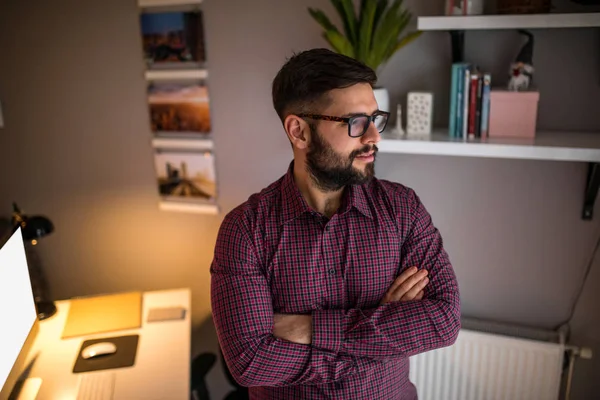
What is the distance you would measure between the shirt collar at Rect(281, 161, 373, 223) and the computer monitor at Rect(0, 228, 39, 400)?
33.1 inches

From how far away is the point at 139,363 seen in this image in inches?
68.5

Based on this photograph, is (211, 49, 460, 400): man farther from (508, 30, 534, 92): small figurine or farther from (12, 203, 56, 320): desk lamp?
(12, 203, 56, 320): desk lamp

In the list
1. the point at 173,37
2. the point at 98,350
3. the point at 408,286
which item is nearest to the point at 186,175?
the point at 173,37

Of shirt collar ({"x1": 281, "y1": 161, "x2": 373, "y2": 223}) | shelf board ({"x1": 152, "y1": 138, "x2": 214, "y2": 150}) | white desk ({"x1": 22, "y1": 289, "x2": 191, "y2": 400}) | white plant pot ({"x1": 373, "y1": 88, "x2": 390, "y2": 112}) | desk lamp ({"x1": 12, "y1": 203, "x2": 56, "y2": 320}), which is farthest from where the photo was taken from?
shelf board ({"x1": 152, "y1": 138, "x2": 214, "y2": 150})

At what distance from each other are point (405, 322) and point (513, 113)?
0.81 meters

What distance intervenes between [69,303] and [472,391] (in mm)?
1651

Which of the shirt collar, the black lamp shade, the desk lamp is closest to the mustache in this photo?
the shirt collar

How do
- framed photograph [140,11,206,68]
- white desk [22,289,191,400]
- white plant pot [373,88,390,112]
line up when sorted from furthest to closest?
framed photograph [140,11,206,68] → white plant pot [373,88,390,112] → white desk [22,289,191,400]

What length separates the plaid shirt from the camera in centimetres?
127

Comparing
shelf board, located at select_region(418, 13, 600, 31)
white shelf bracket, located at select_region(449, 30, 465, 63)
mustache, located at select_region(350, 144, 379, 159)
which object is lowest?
mustache, located at select_region(350, 144, 379, 159)

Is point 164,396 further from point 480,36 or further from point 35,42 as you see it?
point 35,42

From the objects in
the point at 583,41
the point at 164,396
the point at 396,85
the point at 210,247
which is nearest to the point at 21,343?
the point at 164,396

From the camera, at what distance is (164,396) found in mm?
1587

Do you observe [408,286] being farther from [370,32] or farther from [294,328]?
[370,32]
